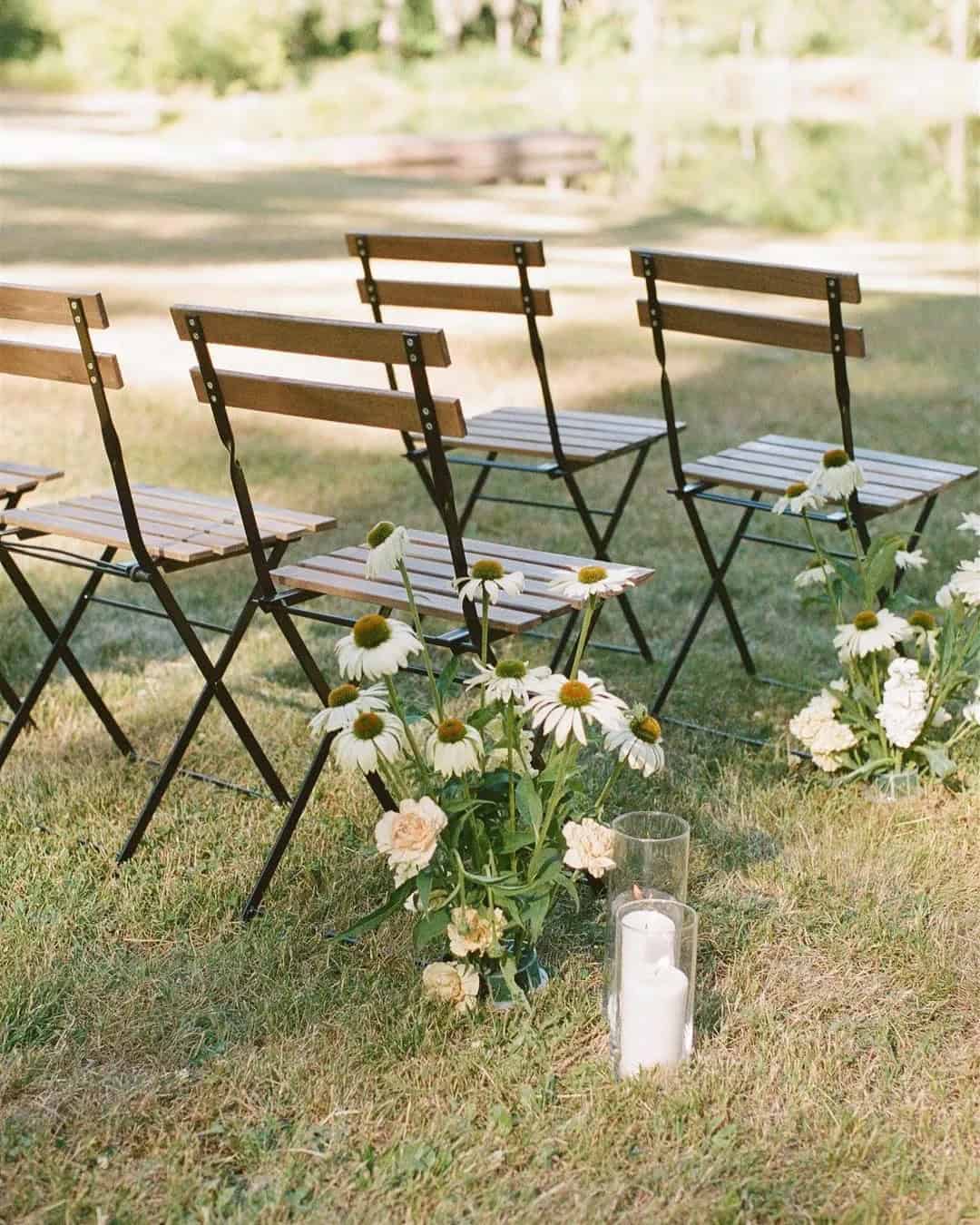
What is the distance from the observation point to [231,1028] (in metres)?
2.66

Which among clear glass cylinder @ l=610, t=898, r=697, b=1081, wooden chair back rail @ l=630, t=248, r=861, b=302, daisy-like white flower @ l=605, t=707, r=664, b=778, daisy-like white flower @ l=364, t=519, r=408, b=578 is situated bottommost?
clear glass cylinder @ l=610, t=898, r=697, b=1081

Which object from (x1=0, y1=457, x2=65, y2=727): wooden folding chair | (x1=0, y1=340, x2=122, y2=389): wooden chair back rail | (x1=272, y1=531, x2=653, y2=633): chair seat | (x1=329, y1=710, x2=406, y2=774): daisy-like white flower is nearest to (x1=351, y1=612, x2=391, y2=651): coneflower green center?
(x1=329, y1=710, x2=406, y2=774): daisy-like white flower

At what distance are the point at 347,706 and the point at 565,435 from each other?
5.54ft

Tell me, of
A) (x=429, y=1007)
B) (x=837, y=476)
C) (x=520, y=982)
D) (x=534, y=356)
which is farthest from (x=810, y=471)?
(x=429, y=1007)

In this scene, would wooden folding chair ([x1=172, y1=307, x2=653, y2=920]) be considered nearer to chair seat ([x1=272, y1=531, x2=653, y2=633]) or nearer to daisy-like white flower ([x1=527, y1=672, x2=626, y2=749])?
chair seat ([x1=272, y1=531, x2=653, y2=633])

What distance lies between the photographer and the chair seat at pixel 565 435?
13.1 ft

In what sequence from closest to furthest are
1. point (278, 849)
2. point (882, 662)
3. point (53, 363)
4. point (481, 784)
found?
point (481, 784)
point (278, 849)
point (53, 363)
point (882, 662)

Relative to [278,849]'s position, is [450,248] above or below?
above

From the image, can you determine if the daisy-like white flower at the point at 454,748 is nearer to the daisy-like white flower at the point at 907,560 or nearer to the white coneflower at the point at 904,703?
the white coneflower at the point at 904,703

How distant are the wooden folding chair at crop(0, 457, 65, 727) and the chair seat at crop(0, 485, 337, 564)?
0.09 m

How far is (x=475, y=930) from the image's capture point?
8.69 feet

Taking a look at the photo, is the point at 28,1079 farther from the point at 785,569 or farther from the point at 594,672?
the point at 785,569

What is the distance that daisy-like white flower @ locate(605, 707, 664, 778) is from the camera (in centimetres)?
262

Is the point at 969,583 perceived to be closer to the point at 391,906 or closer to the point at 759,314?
the point at 759,314
